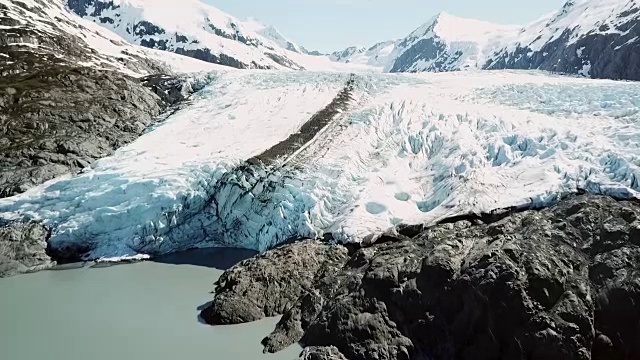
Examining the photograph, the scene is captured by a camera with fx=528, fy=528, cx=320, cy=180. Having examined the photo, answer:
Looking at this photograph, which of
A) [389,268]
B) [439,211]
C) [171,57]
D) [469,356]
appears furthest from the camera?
[171,57]

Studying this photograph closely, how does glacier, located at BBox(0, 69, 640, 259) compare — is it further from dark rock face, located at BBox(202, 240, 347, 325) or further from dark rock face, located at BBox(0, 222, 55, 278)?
dark rock face, located at BBox(202, 240, 347, 325)

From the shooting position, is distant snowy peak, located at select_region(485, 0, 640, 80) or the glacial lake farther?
distant snowy peak, located at select_region(485, 0, 640, 80)

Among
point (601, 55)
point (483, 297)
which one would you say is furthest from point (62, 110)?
point (601, 55)

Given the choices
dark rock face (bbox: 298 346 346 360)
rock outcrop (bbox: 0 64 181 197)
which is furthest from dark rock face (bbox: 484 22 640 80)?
dark rock face (bbox: 298 346 346 360)

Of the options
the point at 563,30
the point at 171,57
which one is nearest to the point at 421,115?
the point at 171,57

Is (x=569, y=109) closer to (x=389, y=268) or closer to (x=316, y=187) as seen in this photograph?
(x=316, y=187)

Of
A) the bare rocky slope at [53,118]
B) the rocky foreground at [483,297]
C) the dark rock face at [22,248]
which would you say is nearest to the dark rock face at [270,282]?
the rocky foreground at [483,297]

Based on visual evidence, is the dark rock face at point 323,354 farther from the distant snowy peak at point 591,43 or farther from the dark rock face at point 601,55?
the distant snowy peak at point 591,43

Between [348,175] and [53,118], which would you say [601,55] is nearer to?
[348,175]
